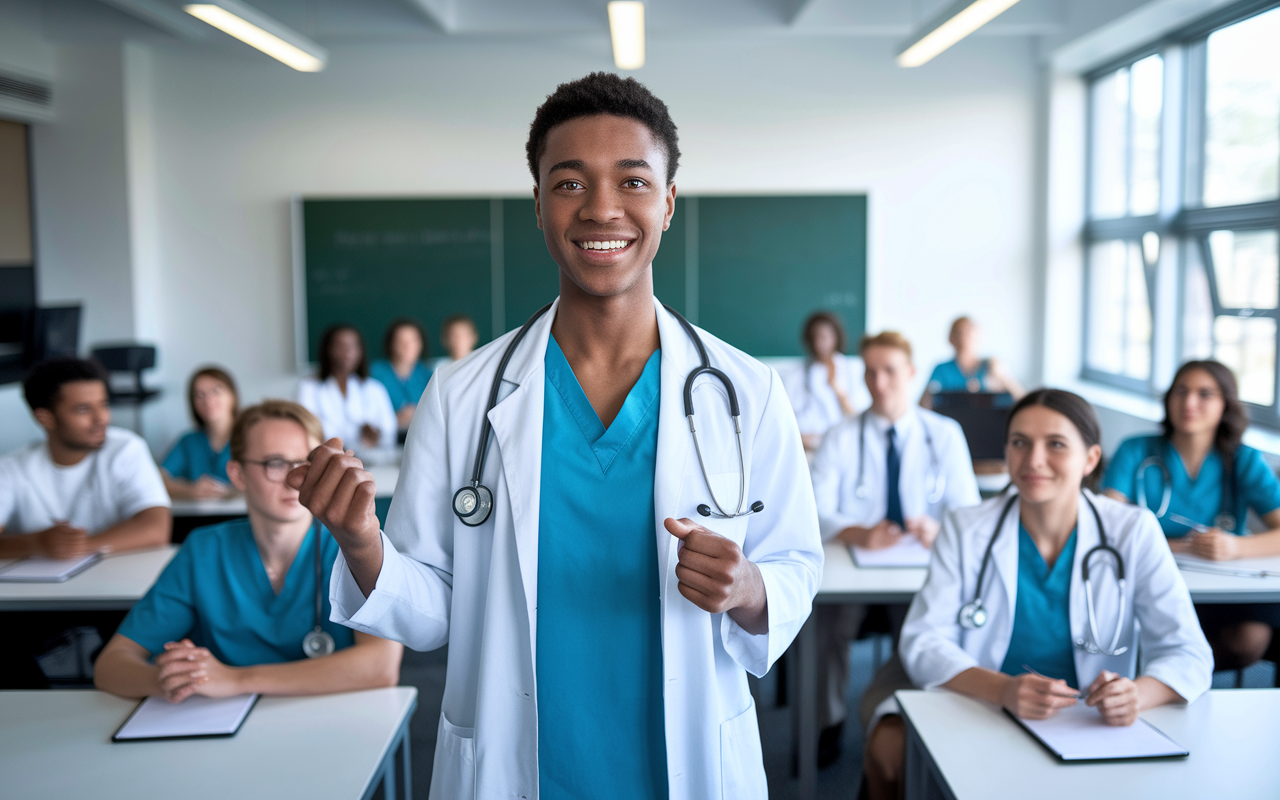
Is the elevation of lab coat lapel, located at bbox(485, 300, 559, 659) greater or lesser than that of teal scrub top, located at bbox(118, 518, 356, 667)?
greater

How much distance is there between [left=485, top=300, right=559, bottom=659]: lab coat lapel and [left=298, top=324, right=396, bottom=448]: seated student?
147 inches

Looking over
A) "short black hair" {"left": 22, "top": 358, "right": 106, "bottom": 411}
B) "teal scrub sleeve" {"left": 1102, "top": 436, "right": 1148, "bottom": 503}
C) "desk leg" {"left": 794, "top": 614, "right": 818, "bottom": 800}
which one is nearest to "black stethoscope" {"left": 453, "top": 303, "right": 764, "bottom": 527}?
"desk leg" {"left": 794, "top": 614, "right": 818, "bottom": 800}

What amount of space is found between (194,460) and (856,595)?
2.94 m

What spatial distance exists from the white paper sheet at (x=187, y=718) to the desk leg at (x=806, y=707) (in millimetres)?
1437

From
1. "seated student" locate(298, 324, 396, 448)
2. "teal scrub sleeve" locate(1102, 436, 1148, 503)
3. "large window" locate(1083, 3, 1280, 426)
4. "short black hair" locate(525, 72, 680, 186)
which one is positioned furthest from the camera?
"seated student" locate(298, 324, 396, 448)

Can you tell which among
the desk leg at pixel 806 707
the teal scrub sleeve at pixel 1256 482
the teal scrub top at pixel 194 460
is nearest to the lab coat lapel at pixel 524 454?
the desk leg at pixel 806 707

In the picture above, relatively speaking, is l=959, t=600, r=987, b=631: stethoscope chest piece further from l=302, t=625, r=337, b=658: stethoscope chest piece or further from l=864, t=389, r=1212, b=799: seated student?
l=302, t=625, r=337, b=658: stethoscope chest piece

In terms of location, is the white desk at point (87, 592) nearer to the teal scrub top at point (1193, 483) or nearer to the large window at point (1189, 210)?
the teal scrub top at point (1193, 483)

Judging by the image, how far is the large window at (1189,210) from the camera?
430cm

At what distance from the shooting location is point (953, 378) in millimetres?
5500

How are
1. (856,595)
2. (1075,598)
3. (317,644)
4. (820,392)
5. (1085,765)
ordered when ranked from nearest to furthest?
1. (1085,765)
2. (317,644)
3. (1075,598)
4. (856,595)
5. (820,392)

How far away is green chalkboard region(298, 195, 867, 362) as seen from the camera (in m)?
6.04

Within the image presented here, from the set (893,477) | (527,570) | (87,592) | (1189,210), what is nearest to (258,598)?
(87,592)

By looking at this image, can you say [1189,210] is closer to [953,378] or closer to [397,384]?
[953,378]
